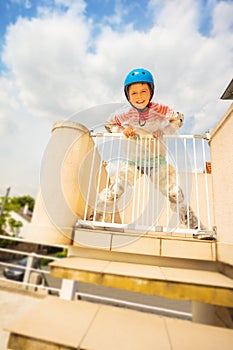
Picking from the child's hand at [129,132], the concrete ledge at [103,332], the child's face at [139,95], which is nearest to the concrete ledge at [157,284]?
the concrete ledge at [103,332]

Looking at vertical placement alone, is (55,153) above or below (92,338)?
above

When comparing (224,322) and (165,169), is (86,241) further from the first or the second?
(224,322)

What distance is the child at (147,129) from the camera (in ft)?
6.26

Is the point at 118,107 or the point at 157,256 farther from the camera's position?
the point at 118,107

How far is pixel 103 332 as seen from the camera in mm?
1039

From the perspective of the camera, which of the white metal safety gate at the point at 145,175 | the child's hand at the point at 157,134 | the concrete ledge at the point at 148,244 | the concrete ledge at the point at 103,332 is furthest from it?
the child's hand at the point at 157,134

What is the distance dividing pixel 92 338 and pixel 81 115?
1.77 metres

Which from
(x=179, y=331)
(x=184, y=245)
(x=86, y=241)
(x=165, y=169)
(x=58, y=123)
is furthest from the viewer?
(x=165, y=169)

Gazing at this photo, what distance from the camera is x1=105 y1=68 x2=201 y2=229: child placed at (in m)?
1.91

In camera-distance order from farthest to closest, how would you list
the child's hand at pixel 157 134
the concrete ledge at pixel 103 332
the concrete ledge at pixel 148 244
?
the child's hand at pixel 157 134 → the concrete ledge at pixel 148 244 → the concrete ledge at pixel 103 332

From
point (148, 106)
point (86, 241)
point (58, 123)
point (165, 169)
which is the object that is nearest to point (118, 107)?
point (148, 106)

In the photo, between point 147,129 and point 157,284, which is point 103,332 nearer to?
point 157,284

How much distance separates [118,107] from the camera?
2.26 meters

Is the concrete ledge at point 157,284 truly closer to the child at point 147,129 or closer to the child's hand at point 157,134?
the child at point 147,129
